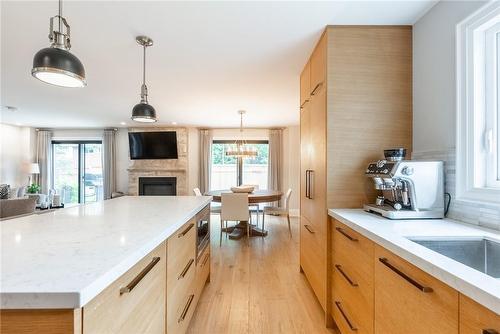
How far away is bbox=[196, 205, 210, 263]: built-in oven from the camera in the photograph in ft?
6.49

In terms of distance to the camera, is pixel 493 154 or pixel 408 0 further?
pixel 408 0

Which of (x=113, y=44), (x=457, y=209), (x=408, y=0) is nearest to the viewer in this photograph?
(x=457, y=209)

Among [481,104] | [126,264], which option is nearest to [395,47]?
[481,104]

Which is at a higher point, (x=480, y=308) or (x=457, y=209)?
(x=457, y=209)

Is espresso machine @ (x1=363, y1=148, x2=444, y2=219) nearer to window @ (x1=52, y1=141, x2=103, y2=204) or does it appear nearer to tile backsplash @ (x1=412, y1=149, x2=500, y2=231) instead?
tile backsplash @ (x1=412, y1=149, x2=500, y2=231)

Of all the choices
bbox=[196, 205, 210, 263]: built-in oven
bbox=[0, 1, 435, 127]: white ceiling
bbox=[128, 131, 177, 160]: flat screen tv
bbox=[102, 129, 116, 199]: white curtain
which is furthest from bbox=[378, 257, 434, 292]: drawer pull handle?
bbox=[102, 129, 116, 199]: white curtain

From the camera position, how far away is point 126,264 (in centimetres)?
77

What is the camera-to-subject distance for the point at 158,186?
6.47 metres

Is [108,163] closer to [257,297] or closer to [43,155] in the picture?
[43,155]

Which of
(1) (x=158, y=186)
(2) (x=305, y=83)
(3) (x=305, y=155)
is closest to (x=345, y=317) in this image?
(3) (x=305, y=155)

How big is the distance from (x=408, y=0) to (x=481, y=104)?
83 centimetres

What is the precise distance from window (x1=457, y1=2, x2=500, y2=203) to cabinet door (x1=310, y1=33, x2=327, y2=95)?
32.5 inches

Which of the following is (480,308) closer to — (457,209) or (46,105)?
(457,209)

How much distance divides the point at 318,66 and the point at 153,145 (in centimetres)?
534
